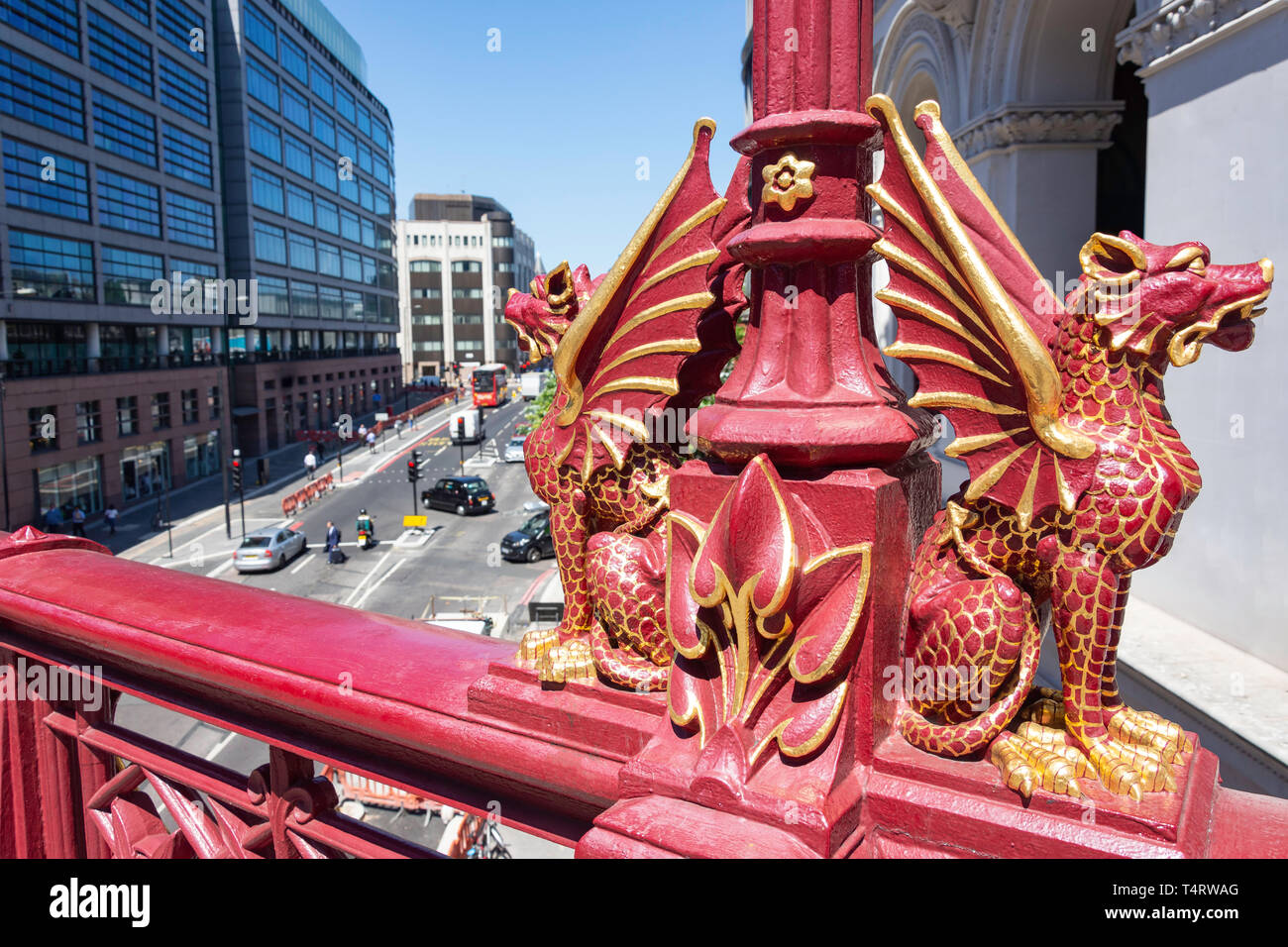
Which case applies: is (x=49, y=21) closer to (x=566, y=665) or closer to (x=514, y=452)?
(x=514, y=452)

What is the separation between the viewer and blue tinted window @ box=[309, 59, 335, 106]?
47.7 m

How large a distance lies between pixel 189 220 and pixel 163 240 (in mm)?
2112

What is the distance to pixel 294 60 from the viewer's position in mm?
45250

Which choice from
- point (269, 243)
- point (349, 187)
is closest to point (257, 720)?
point (269, 243)

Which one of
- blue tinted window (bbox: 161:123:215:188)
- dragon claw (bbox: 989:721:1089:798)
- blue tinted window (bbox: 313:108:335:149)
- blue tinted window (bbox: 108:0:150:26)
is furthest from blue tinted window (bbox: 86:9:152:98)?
dragon claw (bbox: 989:721:1089:798)

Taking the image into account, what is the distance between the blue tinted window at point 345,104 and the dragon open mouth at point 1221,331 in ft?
187

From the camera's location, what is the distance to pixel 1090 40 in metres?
10.6

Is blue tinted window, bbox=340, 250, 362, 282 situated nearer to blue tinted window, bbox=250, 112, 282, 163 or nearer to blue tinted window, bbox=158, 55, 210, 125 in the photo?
blue tinted window, bbox=250, 112, 282, 163

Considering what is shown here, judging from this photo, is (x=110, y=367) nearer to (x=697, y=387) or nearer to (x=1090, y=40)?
(x=1090, y=40)

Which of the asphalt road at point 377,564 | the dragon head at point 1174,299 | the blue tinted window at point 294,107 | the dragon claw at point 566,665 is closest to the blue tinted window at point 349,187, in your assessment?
the blue tinted window at point 294,107

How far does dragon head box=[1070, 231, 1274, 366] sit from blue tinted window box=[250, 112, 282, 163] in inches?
1801

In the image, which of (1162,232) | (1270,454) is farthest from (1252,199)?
(1270,454)

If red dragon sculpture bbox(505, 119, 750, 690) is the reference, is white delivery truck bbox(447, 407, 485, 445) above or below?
below

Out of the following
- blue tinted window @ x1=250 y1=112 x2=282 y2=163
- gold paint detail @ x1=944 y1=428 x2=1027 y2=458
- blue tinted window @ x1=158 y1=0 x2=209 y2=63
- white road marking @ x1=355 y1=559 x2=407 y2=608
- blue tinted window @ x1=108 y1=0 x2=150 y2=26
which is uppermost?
blue tinted window @ x1=158 y1=0 x2=209 y2=63
